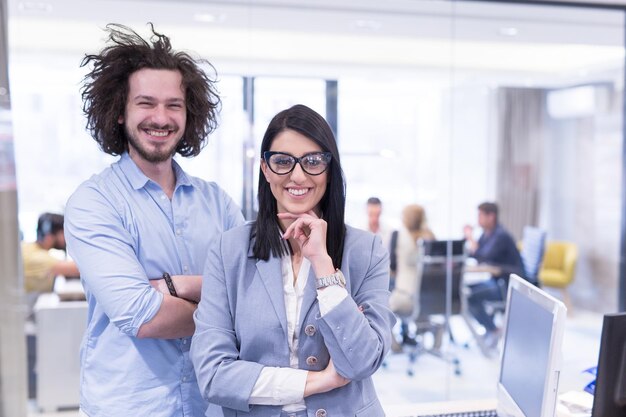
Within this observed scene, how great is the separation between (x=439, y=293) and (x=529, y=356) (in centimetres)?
315

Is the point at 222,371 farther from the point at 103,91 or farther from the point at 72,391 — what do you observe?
the point at 72,391

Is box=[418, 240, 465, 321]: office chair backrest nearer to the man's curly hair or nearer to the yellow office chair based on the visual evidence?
the yellow office chair

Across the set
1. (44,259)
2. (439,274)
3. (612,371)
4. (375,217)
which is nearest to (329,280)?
(612,371)

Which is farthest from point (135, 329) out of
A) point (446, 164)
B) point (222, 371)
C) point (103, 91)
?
point (446, 164)

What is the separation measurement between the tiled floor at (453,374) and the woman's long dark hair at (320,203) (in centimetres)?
330

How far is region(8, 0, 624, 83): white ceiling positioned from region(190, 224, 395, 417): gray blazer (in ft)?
10.0

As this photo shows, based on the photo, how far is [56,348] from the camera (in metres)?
4.64

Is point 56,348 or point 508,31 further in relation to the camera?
point 508,31

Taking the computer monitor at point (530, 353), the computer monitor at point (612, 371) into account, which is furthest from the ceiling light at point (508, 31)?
the computer monitor at point (612, 371)

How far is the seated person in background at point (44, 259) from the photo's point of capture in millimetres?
4484

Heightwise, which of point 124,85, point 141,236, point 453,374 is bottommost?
point 453,374

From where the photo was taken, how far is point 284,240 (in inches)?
71.8

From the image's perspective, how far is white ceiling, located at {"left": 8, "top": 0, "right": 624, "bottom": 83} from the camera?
4395mm

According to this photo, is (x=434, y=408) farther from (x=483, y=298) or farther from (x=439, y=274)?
(x=483, y=298)
